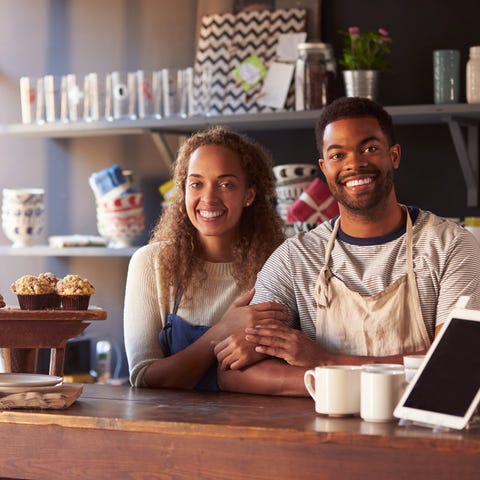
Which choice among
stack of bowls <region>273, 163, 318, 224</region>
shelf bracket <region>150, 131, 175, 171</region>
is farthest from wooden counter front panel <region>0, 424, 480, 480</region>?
shelf bracket <region>150, 131, 175, 171</region>

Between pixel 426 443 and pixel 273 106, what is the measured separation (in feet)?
8.03

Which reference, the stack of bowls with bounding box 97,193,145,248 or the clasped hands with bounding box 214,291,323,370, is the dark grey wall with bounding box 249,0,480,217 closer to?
the stack of bowls with bounding box 97,193,145,248

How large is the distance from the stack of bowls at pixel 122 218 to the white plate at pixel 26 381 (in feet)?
6.86

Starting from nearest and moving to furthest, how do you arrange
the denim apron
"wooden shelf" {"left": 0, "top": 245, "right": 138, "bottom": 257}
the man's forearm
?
the man's forearm → the denim apron → "wooden shelf" {"left": 0, "top": 245, "right": 138, "bottom": 257}

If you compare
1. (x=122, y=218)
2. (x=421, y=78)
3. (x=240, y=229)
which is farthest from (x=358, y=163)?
(x=122, y=218)

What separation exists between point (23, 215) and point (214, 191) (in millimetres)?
1742

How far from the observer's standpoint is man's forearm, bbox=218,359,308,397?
243 cm

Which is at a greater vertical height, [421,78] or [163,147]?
[421,78]

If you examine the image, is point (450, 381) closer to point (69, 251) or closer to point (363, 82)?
point (363, 82)

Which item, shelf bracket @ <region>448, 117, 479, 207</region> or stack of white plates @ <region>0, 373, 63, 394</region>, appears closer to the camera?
stack of white plates @ <region>0, 373, 63, 394</region>

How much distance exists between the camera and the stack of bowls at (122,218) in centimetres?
434

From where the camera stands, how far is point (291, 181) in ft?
13.0

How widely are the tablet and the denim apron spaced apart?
1024 mm

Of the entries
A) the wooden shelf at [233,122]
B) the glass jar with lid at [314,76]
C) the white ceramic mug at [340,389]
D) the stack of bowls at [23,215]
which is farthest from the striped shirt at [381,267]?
the stack of bowls at [23,215]
